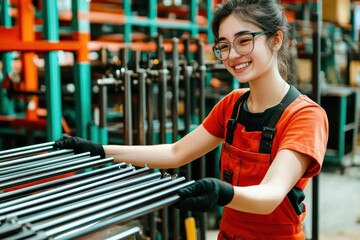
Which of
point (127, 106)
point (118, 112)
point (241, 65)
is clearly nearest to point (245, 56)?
point (241, 65)

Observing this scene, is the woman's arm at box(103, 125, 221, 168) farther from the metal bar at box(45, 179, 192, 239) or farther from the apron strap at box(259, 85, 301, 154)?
the metal bar at box(45, 179, 192, 239)

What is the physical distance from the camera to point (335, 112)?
235 inches

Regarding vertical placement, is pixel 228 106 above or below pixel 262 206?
above

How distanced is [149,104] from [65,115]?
172 cm

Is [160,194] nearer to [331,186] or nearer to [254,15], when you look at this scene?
[254,15]

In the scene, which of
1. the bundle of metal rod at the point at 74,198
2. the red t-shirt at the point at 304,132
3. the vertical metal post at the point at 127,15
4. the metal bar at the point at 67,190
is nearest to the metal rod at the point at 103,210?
the bundle of metal rod at the point at 74,198

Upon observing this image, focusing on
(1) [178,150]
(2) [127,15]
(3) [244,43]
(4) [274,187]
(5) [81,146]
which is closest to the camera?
(4) [274,187]

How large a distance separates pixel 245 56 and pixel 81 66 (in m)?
1.42

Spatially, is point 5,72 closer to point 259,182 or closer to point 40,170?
point 40,170

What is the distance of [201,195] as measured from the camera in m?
1.12

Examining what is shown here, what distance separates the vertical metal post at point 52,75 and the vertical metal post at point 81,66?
0.16m

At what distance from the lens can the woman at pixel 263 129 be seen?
4.58 ft

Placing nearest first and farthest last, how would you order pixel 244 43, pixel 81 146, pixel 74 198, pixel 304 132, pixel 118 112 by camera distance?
pixel 74 198 → pixel 304 132 → pixel 244 43 → pixel 81 146 → pixel 118 112

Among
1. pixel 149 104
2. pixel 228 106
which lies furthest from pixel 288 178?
pixel 149 104
